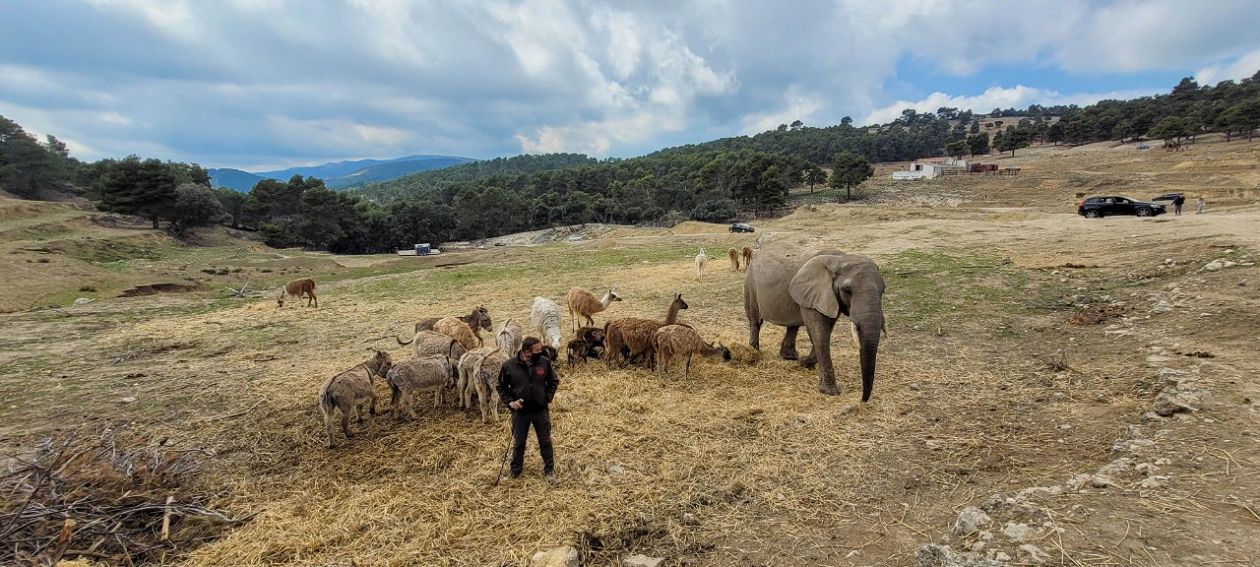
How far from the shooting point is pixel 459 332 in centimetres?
1091

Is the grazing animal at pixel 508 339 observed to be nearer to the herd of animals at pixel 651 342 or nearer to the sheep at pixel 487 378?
the herd of animals at pixel 651 342

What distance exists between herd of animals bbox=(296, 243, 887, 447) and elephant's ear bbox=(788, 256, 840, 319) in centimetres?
2

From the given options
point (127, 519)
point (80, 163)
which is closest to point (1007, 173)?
point (127, 519)

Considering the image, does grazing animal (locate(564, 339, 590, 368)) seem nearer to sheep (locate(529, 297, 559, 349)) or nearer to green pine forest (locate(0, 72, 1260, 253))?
sheep (locate(529, 297, 559, 349))

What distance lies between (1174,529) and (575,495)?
537 centimetres

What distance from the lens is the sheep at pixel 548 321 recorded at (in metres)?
11.1

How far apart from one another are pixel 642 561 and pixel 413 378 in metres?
4.94

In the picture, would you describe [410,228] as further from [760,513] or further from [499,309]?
[760,513]

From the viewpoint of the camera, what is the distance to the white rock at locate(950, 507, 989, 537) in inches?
183

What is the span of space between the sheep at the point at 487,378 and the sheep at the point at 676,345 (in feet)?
10.0

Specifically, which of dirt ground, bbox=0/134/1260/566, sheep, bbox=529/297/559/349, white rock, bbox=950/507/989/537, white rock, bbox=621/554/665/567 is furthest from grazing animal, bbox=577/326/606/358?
white rock, bbox=950/507/989/537

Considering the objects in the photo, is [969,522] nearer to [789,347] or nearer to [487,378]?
[789,347]

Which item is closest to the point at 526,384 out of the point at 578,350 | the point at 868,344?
the point at 578,350

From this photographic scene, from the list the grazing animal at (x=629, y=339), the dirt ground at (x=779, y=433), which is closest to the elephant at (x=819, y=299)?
the dirt ground at (x=779, y=433)
